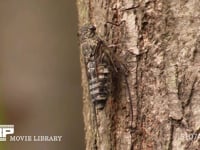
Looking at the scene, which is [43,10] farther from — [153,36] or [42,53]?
[153,36]

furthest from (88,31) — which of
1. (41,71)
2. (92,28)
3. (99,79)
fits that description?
(41,71)

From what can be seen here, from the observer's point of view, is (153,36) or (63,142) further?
(63,142)

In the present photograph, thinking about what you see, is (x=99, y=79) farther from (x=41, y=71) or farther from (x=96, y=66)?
(x=41, y=71)

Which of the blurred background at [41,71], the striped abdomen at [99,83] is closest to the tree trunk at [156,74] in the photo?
the striped abdomen at [99,83]

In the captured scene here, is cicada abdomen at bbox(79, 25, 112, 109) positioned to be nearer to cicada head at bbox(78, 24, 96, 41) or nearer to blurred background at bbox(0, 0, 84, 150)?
cicada head at bbox(78, 24, 96, 41)

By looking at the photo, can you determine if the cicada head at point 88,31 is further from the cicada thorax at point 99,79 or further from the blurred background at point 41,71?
the blurred background at point 41,71

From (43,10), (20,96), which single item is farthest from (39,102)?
(43,10)
